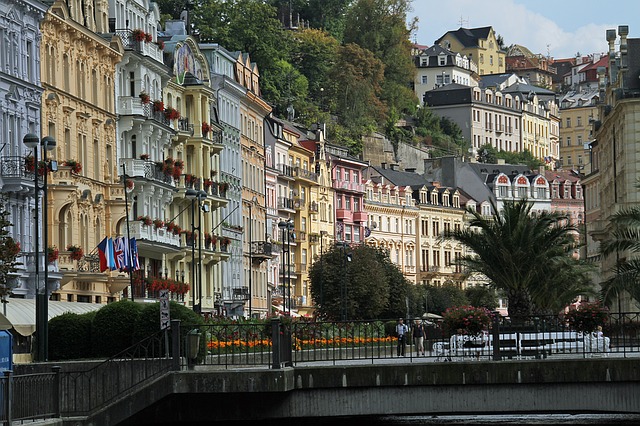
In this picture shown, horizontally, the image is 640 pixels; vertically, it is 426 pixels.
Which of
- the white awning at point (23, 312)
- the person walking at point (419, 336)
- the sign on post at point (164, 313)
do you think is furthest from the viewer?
the white awning at point (23, 312)

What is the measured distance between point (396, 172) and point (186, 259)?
88881mm

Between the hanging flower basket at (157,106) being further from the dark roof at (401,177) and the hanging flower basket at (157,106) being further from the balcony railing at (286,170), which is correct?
the dark roof at (401,177)

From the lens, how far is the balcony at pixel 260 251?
380 feet

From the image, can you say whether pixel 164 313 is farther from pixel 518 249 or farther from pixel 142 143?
pixel 142 143

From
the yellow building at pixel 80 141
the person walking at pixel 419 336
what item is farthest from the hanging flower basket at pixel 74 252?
the person walking at pixel 419 336

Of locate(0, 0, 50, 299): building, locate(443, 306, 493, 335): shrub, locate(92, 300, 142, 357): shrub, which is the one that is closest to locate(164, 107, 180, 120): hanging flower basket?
locate(0, 0, 50, 299): building

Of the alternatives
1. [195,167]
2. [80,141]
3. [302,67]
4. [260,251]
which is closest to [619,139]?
[195,167]

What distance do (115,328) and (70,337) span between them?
1.68 metres

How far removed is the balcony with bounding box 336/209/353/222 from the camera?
154 m

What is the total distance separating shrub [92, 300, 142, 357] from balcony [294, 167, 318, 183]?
91.0 metres

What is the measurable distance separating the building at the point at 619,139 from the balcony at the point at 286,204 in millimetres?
26826

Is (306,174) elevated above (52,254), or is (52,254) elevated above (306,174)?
(306,174)

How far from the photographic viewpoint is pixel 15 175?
6406 centimetres

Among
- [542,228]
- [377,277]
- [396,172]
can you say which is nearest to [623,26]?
[377,277]
